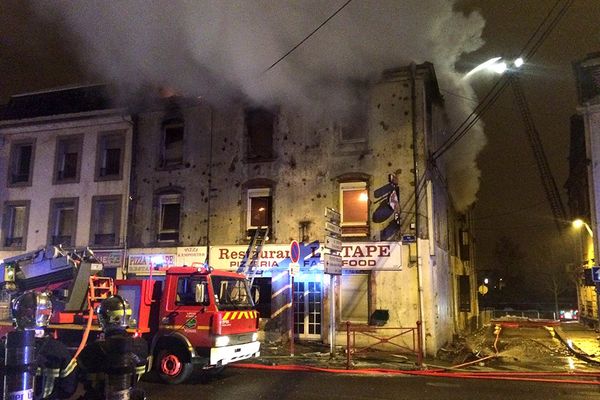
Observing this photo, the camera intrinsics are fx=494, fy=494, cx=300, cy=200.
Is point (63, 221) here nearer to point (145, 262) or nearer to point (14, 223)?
point (14, 223)

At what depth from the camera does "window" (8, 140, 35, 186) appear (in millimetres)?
19391

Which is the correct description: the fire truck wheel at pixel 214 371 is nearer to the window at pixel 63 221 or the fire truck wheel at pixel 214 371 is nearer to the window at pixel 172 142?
the window at pixel 172 142

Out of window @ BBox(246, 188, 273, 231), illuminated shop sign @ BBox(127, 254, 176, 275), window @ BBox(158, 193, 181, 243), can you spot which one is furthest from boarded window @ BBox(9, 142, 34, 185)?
window @ BBox(246, 188, 273, 231)

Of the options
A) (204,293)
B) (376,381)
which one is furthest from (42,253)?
(376,381)

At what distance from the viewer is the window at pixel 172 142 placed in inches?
694

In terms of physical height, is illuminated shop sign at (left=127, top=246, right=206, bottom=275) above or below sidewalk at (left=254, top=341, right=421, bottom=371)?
above

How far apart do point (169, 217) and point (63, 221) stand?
4.57 m

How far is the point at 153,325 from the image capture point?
31.1 feet

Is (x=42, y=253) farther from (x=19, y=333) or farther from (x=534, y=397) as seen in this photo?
(x=534, y=397)

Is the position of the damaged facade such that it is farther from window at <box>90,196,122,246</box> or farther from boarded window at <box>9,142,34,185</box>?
boarded window at <box>9,142,34,185</box>

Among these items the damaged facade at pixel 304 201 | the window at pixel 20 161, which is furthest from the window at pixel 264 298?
the window at pixel 20 161

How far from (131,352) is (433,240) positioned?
12292 millimetres

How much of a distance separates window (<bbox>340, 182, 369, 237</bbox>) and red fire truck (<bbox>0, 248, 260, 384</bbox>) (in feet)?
20.1

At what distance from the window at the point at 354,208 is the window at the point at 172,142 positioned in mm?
6138
